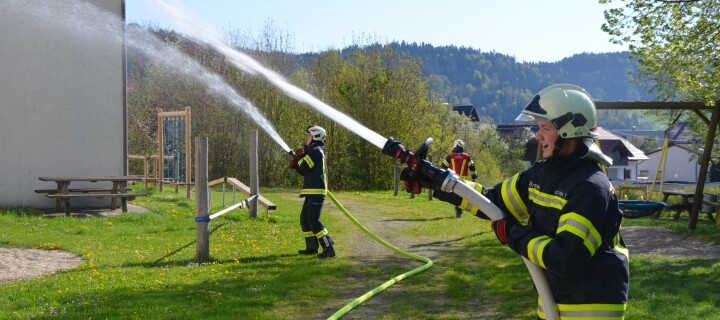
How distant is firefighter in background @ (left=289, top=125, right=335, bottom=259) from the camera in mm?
11297

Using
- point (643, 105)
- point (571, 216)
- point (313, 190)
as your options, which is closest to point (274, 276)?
point (313, 190)

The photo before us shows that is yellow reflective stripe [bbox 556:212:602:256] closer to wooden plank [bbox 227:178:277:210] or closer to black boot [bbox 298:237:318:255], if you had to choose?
black boot [bbox 298:237:318:255]

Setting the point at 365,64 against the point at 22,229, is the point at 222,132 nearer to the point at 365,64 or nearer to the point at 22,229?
the point at 365,64

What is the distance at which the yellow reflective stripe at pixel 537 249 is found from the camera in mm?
3607

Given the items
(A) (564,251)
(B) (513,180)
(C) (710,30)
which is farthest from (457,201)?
(C) (710,30)

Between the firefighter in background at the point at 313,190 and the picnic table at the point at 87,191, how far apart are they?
591 cm

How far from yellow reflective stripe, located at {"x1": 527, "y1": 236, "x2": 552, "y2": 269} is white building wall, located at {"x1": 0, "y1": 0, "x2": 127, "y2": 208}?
14.8 m

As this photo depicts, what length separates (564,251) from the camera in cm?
352

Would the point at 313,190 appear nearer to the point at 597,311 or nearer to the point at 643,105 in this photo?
the point at 643,105

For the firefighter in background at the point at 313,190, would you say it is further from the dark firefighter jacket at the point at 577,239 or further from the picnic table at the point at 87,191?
the dark firefighter jacket at the point at 577,239

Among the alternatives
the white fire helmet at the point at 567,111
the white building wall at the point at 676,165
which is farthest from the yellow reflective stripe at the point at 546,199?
the white building wall at the point at 676,165

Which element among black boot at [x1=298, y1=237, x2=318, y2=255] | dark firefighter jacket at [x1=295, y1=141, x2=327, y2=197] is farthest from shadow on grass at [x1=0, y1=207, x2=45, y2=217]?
dark firefighter jacket at [x1=295, y1=141, x2=327, y2=197]

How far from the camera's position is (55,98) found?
1620cm

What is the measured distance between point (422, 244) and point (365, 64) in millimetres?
22980
